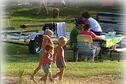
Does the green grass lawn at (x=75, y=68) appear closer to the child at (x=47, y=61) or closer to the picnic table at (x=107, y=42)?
the child at (x=47, y=61)

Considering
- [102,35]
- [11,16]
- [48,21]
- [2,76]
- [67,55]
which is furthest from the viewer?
[102,35]

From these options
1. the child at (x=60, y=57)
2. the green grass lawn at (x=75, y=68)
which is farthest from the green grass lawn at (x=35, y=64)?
the child at (x=60, y=57)

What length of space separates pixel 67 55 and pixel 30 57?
2.11 ft

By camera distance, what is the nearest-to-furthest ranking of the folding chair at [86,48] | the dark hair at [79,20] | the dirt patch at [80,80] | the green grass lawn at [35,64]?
1. the dirt patch at [80,80]
2. the green grass lawn at [35,64]
3. the dark hair at [79,20]
4. the folding chair at [86,48]

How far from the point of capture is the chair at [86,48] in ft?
25.2

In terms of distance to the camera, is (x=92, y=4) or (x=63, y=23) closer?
(x=92, y=4)

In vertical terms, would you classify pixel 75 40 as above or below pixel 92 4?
below

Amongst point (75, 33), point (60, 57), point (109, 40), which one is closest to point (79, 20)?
point (75, 33)

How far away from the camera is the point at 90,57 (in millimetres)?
7766

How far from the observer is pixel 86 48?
769cm

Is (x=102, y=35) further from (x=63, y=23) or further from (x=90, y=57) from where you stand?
(x=63, y=23)

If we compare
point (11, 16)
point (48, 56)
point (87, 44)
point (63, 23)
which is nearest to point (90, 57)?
point (87, 44)

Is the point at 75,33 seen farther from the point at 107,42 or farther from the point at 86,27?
the point at 107,42

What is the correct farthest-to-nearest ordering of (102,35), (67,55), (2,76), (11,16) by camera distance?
(102,35), (67,55), (11,16), (2,76)
